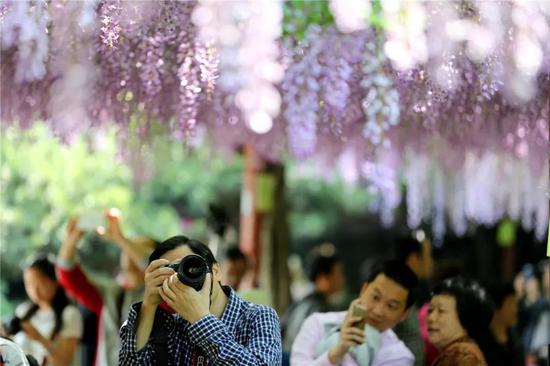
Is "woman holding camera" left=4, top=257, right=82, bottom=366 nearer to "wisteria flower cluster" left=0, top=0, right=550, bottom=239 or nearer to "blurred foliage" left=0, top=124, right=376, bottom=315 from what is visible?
"blurred foliage" left=0, top=124, right=376, bottom=315

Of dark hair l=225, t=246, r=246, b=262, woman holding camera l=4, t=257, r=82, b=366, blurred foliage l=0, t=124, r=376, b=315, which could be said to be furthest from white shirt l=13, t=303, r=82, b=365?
dark hair l=225, t=246, r=246, b=262

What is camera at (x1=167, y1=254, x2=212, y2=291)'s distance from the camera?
3.81 m

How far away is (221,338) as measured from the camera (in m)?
3.78

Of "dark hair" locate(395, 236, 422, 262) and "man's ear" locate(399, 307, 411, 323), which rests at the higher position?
"dark hair" locate(395, 236, 422, 262)

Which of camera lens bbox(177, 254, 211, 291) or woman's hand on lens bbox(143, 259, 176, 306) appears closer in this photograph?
camera lens bbox(177, 254, 211, 291)

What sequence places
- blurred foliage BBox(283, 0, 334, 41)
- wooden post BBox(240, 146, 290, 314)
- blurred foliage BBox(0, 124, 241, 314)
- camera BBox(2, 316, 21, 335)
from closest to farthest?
1. camera BBox(2, 316, 21, 335)
2. blurred foliage BBox(283, 0, 334, 41)
3. blurred foliage BBox(0, 124, 241, 314)
4. wooden post BBox(240, 146, 290, 314)

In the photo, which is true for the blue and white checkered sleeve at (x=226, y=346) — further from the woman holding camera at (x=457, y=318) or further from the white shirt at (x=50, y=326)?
the white shirt at (x=50, y=326)

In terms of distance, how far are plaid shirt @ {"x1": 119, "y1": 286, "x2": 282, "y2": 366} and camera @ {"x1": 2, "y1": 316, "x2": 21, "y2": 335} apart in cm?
181

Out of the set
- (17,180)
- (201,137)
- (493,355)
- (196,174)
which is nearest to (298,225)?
(196,174)

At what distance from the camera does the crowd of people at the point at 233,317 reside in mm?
3930

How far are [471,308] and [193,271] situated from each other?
179cm

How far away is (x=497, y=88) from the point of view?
225 inches

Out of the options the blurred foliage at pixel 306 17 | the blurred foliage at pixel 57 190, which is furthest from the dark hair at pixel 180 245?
the blurred foliage at pixel 57 190

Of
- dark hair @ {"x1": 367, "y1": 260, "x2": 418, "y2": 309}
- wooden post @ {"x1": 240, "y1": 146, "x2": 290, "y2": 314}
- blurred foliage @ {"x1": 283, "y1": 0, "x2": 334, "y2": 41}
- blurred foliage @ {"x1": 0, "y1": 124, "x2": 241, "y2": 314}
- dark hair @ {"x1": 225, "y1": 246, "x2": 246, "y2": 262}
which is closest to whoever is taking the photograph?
dark hair @ {"x1": 367, "y1": 260, "x2": 418, "y2": 309}
